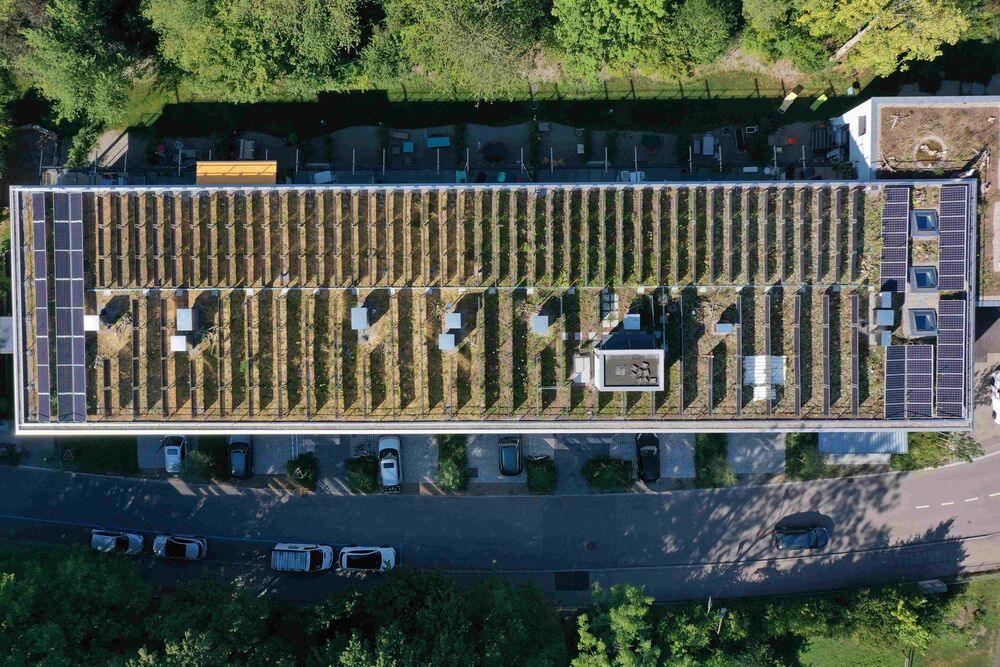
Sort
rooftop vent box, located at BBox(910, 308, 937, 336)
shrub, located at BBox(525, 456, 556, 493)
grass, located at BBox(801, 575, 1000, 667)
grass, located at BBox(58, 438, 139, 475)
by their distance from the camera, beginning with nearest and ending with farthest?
1. rooftop vent box, located at BBox(910, 308, 937, 336)
2. shrub, located at BBox(525, 456, 556, 493)
3. grass, located at BBox(58, 438, 139, 475)
4. grass, located at BBox(801, 575, 1000, 667)

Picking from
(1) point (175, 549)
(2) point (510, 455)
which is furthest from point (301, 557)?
(2) point (510, 455)

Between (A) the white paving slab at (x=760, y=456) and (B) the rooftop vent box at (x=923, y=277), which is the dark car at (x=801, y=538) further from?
(B) the rooftop vent box at (x=923, y=277)

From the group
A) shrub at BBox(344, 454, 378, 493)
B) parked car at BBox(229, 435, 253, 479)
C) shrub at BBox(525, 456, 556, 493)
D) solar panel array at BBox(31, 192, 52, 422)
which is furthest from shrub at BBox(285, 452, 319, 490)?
shrub at BBox(525, 456, 556, 493)

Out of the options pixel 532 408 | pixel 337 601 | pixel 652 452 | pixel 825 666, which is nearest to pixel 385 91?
pixel 532 408

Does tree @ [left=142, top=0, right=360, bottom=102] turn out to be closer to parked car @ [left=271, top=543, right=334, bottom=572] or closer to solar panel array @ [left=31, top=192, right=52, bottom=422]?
solar panel array @ [left=31, top=192, right=52, bottom=422]

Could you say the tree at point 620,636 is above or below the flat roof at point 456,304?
below

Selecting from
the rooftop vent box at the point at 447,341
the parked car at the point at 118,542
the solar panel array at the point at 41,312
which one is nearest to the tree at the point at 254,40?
the solar panel array at the point at 41,312

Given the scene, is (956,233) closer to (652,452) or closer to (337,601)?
(652,452)
